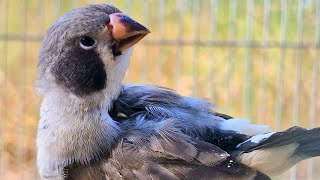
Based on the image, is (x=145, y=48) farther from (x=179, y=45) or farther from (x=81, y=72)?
(x=81, y=72)

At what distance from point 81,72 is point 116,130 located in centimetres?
10

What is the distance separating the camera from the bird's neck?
95 cm

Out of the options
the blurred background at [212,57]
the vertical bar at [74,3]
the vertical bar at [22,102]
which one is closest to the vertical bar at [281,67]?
the blurred background at [212,57]

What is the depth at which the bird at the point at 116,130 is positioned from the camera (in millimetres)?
891

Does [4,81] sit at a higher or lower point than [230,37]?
lower

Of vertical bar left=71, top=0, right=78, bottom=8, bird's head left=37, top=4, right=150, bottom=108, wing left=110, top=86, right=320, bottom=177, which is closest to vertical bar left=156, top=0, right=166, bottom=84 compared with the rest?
vertical bar left=71, top=0, right=78, bottom=8

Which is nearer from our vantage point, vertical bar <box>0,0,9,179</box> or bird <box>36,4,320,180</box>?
bird <box>36,4,320,180</box>

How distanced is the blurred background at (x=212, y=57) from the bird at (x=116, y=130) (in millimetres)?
968

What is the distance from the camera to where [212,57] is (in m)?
1.99

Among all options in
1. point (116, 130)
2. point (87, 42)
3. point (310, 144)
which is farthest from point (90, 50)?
point (310, 144)

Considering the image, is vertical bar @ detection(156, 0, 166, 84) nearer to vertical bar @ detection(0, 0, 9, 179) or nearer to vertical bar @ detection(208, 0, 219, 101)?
vertical bar @ detection(208, 0, 219, 101)

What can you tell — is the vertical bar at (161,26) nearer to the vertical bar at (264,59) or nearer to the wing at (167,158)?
the vertical bar at (264,59)

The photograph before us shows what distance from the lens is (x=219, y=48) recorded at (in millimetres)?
1985

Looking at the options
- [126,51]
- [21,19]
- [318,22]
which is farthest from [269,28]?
[126,51]
